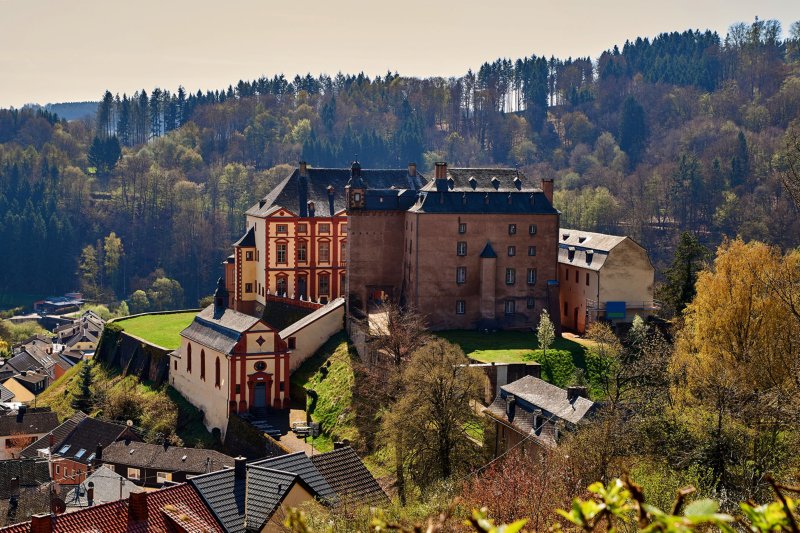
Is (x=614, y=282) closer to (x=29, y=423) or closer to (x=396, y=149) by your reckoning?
(x=29, y=423)

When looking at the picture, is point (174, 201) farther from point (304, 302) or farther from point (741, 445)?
point (741, 445)

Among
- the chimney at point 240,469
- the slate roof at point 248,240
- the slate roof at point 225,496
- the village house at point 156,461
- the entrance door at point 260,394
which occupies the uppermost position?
the slate roof at point 248,240

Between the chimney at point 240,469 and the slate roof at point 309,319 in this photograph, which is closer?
the chimney at point 240,469

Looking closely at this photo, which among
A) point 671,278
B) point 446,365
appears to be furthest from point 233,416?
point 671,278

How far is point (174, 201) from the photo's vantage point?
5167 inches

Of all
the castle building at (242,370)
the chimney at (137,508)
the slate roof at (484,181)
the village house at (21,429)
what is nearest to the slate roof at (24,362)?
the village house at (21,429)

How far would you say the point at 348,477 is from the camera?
26.6 meters

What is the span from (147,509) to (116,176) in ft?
420

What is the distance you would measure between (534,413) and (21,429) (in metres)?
33.4

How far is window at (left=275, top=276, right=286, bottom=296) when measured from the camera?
2239 inches

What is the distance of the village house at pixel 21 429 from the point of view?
172ft

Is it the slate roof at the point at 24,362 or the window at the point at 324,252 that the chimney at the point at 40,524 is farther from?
the slate roof at the point at 24,362

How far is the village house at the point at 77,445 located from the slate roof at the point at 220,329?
18.8 ft

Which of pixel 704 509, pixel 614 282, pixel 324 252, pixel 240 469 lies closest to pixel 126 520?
pixel 240 469
